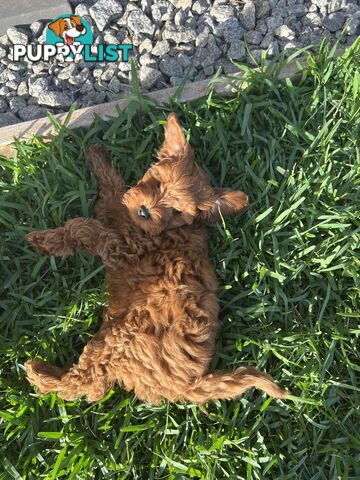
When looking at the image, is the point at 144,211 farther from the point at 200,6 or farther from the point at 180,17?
the point at 200,6

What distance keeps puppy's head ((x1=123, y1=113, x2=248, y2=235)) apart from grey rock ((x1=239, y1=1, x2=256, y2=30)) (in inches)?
50.1

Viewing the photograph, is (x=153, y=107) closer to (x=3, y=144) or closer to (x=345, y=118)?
(x=3, y=144)

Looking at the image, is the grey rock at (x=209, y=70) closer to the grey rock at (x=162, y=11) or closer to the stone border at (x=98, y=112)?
the stone border at (x=98, y=112)

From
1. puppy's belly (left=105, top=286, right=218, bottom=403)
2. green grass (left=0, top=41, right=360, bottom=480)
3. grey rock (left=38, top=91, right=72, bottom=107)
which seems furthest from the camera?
grey rock (left=38, top=91, right=72, bottom=107)

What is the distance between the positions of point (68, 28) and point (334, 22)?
1678 mm

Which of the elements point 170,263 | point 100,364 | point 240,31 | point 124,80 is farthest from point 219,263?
point 240,31

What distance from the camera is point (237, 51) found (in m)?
2.99

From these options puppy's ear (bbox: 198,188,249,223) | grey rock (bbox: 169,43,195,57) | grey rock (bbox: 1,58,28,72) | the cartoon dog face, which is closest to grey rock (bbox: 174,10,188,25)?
grey rock (bbox: 169,43,195,57)

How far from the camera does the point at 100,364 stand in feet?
7.26

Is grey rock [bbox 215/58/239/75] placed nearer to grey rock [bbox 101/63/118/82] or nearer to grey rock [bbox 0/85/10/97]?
grey rock [bbox 101/63/118/82]

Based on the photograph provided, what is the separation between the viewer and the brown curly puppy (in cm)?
212

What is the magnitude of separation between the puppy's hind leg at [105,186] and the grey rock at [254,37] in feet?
4.03

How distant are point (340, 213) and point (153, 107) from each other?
1177 millimetres

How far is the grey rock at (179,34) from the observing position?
118 inches
